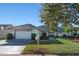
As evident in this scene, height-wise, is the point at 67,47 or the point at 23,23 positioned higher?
the point at 23,23

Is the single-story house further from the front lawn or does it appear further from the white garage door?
the front lawn

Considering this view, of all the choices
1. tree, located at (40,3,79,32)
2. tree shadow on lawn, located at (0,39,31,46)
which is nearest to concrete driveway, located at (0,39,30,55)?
tree shadow on lawn, located at (0,39,31,46)

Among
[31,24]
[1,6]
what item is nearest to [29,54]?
[31,24]

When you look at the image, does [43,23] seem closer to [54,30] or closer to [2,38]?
[54,30]

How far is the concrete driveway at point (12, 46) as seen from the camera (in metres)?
8.87

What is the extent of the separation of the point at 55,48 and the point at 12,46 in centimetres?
104

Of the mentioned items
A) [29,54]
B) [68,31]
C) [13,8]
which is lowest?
[29,54]

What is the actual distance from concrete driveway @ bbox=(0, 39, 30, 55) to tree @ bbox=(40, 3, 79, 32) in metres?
0.69

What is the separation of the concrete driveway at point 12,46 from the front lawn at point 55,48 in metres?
0.12

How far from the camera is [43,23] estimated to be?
348 inches

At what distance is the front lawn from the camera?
8.81 meters

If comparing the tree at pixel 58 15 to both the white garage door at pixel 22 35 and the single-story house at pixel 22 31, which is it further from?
the white garage door at pixel 22 35

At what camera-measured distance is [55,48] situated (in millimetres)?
8828

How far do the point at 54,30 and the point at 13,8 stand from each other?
1.11 metres
